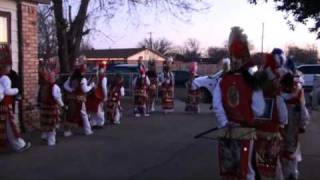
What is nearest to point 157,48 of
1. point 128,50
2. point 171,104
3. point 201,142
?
point 128,50

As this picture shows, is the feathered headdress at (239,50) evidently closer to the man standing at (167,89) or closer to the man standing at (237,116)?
the man standing at (237,116)

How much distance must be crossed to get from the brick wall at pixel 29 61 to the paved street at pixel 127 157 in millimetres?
603

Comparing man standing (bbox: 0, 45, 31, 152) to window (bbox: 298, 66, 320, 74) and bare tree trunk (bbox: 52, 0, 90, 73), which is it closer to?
bare tree trunk (bbox: 52, 0, 90, 73)

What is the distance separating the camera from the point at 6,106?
38.6ft

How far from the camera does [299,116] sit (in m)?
9.16

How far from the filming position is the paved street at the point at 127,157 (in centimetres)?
1018

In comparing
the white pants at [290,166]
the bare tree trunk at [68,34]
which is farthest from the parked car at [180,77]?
the white pants at [290,166]

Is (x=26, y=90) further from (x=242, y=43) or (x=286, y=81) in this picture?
(x=242, y=43)

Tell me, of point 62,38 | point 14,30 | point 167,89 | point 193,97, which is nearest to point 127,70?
point 62,38

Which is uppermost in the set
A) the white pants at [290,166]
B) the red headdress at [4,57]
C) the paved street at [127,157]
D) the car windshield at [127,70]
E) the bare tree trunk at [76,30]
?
the bare tree trunk at [76,30]

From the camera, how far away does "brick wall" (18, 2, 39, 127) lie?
14930 mm

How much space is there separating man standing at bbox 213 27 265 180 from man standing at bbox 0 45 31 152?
5.54 metres

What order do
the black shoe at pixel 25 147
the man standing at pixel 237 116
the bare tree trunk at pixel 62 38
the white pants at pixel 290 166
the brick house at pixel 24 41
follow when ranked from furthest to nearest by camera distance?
1. the bare tree trunk at pixel 62 38
2. the brick house at pixel 24 41
3. the black shoe at pixel 25 147
4. the white pants at pixel 290 166
5. the man standing at pixel 237 116

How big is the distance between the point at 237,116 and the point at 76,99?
8188 millimetres
